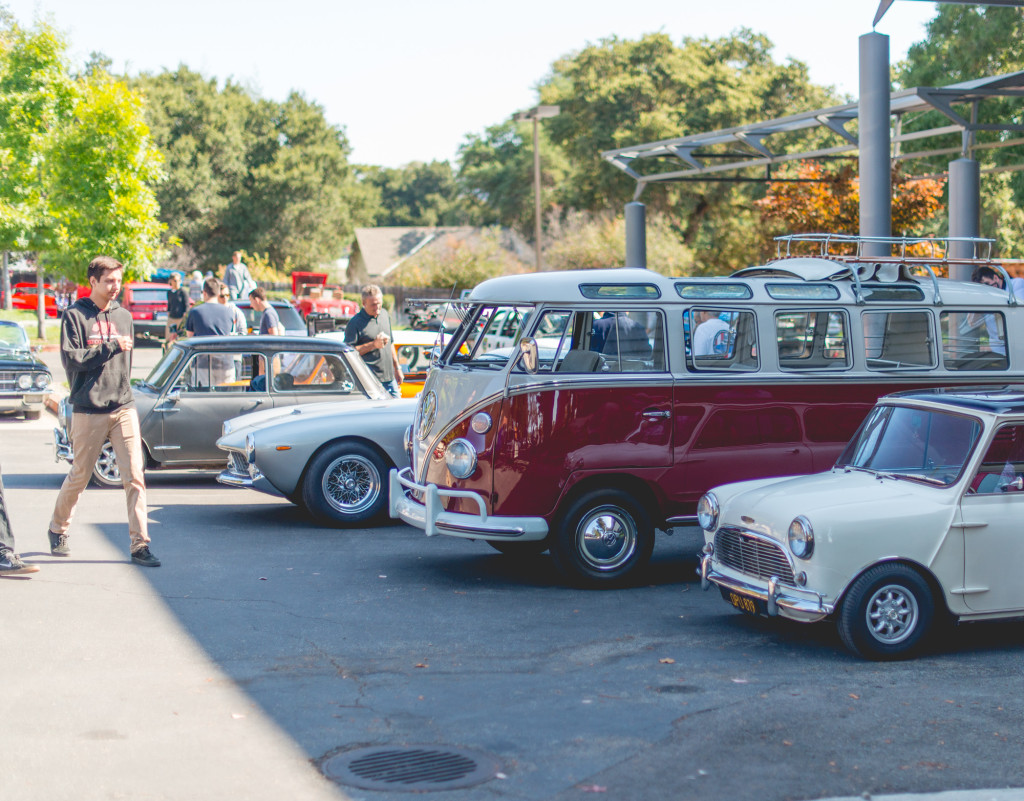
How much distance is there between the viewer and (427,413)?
8844 mm

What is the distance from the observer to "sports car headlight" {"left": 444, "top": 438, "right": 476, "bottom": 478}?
8180 millimetres

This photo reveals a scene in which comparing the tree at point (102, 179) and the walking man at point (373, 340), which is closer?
the walking man at point (373, 340)

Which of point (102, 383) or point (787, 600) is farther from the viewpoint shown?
point (102, 383)

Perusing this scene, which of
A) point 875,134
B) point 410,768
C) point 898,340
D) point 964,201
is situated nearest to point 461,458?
point 410,768

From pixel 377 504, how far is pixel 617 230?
36313mm

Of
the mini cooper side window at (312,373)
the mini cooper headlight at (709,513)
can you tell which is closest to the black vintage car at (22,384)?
the mini cooper side window at (312,373)

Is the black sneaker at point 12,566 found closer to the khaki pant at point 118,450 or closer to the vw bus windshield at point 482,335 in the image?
the khaki pant at point 118,450

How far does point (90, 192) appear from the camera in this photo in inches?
965

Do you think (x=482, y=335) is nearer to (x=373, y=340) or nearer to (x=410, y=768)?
(x=410, y=768)

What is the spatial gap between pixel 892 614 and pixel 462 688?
2379 mm

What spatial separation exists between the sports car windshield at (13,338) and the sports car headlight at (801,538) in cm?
1566

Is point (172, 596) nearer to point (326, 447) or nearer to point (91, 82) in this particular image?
point (326, 447)

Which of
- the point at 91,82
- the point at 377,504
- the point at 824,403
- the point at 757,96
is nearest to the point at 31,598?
the point at 377,504

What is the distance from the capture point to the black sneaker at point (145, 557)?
28.1ft
